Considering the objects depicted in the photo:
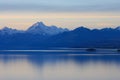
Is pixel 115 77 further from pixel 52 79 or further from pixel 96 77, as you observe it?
pixel 52 79

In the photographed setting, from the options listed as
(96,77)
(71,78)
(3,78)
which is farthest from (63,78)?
(3,78)

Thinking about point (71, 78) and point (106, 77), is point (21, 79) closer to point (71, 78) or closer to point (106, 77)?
point (71, 78)

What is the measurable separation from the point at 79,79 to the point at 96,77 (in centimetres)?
181

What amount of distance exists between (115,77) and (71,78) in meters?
3.20

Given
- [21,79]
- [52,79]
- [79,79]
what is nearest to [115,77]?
[79,79]

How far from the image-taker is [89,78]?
89.7 feet

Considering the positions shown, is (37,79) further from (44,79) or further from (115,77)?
(115,77)

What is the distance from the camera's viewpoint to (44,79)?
27.0 m

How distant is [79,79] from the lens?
26.7m

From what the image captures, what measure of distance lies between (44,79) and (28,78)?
133cm

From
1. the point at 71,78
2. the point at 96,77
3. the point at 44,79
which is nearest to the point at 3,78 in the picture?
the point at 44,79

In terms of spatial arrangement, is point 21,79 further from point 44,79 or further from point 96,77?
point 96,77

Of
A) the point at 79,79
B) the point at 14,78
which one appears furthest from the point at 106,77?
the point at 14,78

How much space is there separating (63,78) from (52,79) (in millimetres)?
829
